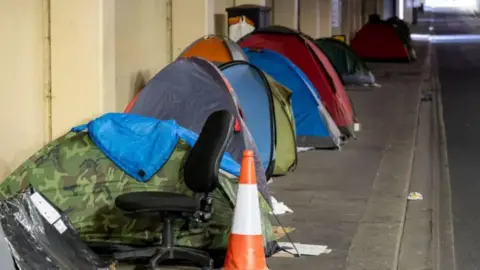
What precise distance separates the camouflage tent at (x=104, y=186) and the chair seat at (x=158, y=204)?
63cm

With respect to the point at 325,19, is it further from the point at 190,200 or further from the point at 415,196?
the point at 190,200

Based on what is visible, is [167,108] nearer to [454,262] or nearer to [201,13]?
[454,262]

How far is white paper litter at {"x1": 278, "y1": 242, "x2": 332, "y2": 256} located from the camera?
22.0 ft

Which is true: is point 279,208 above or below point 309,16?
below

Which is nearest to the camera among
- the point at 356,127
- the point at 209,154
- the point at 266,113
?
the point at 209,154

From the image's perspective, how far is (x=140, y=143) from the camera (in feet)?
22.0

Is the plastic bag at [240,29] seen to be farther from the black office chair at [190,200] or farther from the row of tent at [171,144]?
the black office chair at [190,200]

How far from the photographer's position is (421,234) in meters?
7.66

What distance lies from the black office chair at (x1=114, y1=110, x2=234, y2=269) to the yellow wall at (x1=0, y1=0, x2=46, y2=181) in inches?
91.5

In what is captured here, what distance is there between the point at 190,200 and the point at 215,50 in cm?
501

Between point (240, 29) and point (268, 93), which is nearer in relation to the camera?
point (268, 93)

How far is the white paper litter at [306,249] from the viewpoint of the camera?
6.71m

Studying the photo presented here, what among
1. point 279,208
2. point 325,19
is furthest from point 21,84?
point 325,19

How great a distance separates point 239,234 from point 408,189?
13.0 feet
